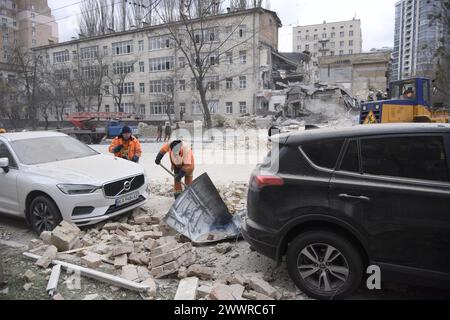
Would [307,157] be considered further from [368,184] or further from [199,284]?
[199,284]

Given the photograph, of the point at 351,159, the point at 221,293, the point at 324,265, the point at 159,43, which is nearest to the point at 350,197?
the point at 351,159

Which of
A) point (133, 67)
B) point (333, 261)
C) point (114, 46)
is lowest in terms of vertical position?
point (333, 261)

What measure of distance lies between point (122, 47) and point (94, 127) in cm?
2931

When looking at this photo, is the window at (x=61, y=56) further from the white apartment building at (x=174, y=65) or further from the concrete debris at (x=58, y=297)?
the concrete debris at (x=58, y=297)

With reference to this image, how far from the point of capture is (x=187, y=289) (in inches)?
140

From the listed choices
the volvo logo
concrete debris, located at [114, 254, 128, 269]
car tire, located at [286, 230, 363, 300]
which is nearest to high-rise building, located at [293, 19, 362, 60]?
the volvo logo

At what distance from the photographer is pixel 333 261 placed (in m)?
3.30

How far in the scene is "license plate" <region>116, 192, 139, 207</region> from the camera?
547cm

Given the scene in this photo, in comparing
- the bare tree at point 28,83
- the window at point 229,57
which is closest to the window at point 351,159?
the window at point 229,57

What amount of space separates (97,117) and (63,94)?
22.9m

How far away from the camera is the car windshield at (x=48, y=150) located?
18.9ft

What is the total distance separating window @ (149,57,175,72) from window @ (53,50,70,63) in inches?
731

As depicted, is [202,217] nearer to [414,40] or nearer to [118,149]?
[118,149]
